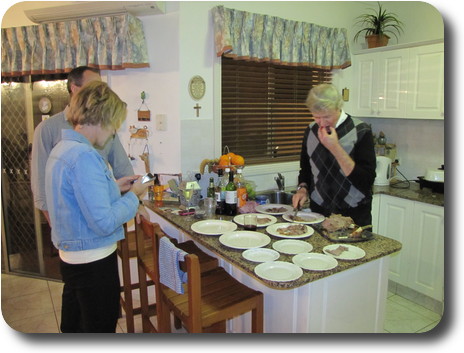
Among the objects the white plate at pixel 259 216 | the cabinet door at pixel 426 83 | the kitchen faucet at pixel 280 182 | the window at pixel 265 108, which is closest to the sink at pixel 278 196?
the kitchen faucet at pixel 280 182

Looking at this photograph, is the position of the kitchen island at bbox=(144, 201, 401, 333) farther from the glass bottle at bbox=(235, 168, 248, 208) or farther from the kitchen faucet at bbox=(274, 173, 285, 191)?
the kitchen faucet at bbox=(274, 173, 285, 191)

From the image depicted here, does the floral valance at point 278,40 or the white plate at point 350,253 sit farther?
the floral valance at point 278,40

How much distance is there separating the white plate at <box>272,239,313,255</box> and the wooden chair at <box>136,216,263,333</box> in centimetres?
24

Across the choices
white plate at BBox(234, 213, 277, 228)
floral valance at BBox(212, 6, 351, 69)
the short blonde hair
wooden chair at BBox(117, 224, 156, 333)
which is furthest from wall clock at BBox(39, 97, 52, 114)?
the short blonde hair

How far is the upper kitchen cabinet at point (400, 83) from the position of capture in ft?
9.28

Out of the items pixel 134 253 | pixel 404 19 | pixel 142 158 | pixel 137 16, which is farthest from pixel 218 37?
pixel 404 19

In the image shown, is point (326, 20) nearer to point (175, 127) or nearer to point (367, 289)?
point (175, 127)

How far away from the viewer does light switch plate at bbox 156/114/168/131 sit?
2.70 meters

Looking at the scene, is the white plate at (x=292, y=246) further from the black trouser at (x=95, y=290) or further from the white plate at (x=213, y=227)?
the black trouser at (x=95, y=290)

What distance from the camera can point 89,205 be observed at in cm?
145

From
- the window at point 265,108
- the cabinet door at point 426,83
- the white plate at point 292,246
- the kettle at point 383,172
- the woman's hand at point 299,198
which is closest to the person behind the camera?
the white plate at point 292,246

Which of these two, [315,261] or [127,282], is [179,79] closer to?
[127,282]

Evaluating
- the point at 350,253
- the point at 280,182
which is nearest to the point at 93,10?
the point at 280,182

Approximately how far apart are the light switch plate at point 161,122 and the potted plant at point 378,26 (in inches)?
76.3
